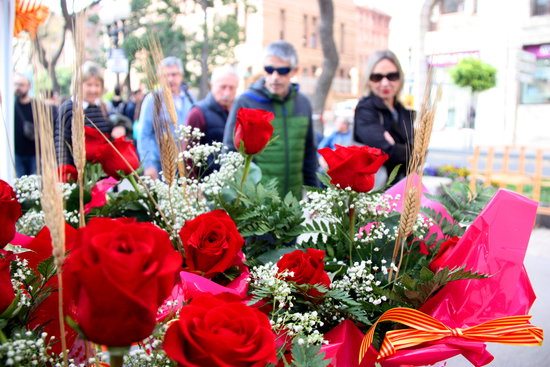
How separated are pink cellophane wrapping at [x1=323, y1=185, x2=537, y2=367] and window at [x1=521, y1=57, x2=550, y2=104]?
20.9 m

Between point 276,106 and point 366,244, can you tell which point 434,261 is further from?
point 276,106

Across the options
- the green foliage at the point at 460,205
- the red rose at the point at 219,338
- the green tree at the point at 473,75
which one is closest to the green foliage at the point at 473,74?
the green tree at the point at 473,75

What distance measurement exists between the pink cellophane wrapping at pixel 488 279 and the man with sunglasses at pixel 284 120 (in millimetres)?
1693

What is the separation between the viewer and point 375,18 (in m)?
40.4

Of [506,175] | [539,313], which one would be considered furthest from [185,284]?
[506,175]

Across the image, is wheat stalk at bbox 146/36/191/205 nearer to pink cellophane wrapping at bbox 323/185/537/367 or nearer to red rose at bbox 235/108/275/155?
red rose at bbox 235/108/275/155

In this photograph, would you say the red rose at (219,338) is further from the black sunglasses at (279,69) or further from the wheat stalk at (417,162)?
the black sunglasses at (279,69)

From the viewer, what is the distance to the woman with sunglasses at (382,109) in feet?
9.03

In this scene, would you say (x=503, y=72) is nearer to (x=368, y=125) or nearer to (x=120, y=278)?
(x=368, y=125)

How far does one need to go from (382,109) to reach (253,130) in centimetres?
169

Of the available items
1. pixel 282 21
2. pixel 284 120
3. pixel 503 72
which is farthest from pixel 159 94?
pixel 282 21

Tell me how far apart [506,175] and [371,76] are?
199 inches

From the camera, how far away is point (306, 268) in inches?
37.2

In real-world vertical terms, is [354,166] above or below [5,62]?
below
